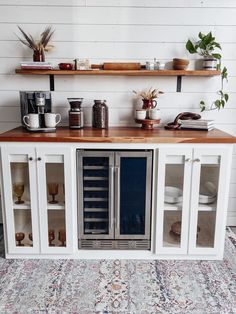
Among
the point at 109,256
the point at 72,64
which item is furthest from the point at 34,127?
the point at 109,256

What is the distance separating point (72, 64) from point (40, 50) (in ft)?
0.87

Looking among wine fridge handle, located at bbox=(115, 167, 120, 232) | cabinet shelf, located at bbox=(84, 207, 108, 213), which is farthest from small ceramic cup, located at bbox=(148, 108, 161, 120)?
cabinet shelf, located at bbox=(84, 207, 108, 213)

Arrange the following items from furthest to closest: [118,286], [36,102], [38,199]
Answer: [36,102]
[38,199]
[118,286]

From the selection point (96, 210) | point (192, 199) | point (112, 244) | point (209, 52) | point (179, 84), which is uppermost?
point (209, 52)

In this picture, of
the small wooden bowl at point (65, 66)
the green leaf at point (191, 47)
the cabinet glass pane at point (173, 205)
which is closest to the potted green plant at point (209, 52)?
the green leaf at point (191, 47)

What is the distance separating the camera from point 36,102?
2.26 metres

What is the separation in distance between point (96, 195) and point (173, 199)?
55 cm

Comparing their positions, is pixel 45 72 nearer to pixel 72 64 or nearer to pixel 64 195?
pixel 72 64

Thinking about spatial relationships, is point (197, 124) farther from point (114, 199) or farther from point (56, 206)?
point (56, 206)

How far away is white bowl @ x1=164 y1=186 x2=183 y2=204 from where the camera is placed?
2.13 m

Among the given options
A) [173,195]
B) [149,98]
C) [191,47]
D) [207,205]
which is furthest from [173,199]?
[191,47]

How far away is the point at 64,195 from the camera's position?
82.7 inches

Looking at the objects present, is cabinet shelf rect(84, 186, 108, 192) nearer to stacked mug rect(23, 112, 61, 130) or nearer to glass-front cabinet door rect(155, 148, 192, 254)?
glass-front cabinet door rect(155, 148, 192, 254)

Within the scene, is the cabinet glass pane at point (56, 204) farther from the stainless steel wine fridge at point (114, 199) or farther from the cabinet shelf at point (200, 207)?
the cabinet shelf at point (200, 207)
